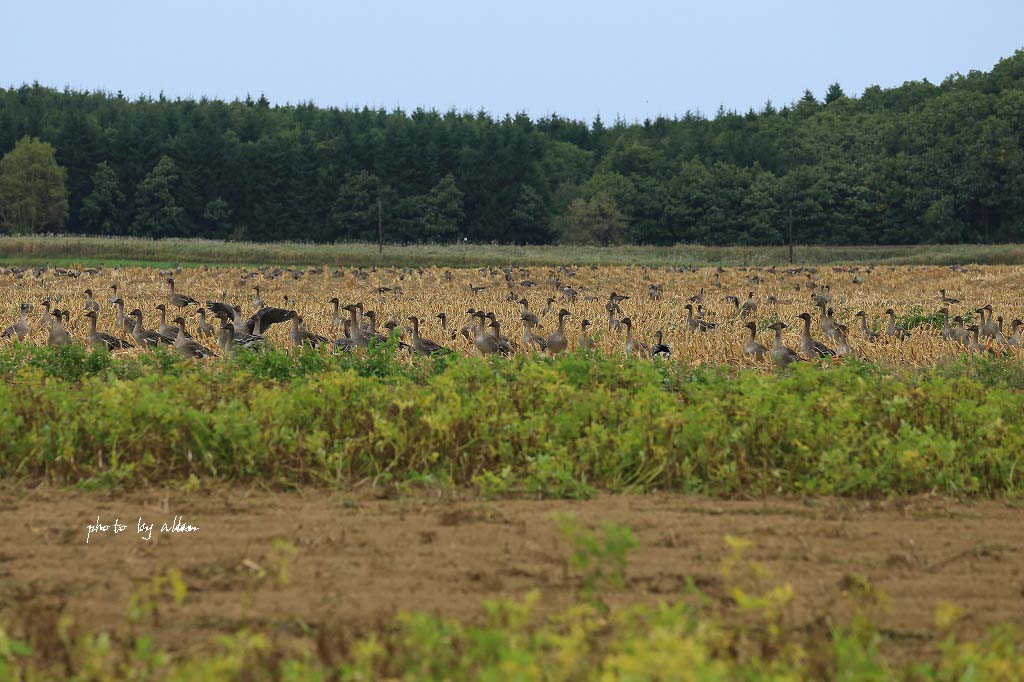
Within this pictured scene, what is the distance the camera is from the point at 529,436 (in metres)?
8.39

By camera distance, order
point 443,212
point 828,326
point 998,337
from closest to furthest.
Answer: point 998,337, point 828,326, point 443,212

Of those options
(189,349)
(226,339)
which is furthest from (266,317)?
(189,349)

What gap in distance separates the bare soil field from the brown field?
6.96 metres

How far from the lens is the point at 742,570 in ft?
19.5

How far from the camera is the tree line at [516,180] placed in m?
79.1

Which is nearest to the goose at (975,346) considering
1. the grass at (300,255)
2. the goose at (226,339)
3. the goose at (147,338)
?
the goose at (226,339)

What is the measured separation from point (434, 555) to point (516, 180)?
291 feet

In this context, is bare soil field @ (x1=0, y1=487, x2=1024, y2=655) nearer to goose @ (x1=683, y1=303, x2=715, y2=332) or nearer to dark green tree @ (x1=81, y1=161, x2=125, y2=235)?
goose @ (x1=683, y1=303, x2=715, y2=332)

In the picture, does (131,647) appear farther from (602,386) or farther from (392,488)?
(602,386)

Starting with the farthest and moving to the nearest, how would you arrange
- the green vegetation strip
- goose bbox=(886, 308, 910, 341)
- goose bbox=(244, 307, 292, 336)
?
goose bbox=(886, 308, 910, 341)
goose bbox=(244, 307, 292, 336)
the green vegetation strip

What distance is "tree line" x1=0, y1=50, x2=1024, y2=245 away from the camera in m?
79.1

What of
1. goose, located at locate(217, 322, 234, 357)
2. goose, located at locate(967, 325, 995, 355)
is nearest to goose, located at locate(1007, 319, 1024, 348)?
goose, located at locate(967, 325, 995, 355)

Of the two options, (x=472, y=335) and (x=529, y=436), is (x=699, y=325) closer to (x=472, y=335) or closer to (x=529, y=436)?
(x=472, y=335)

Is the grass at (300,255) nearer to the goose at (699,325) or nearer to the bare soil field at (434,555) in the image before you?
the goose at (699,325)
